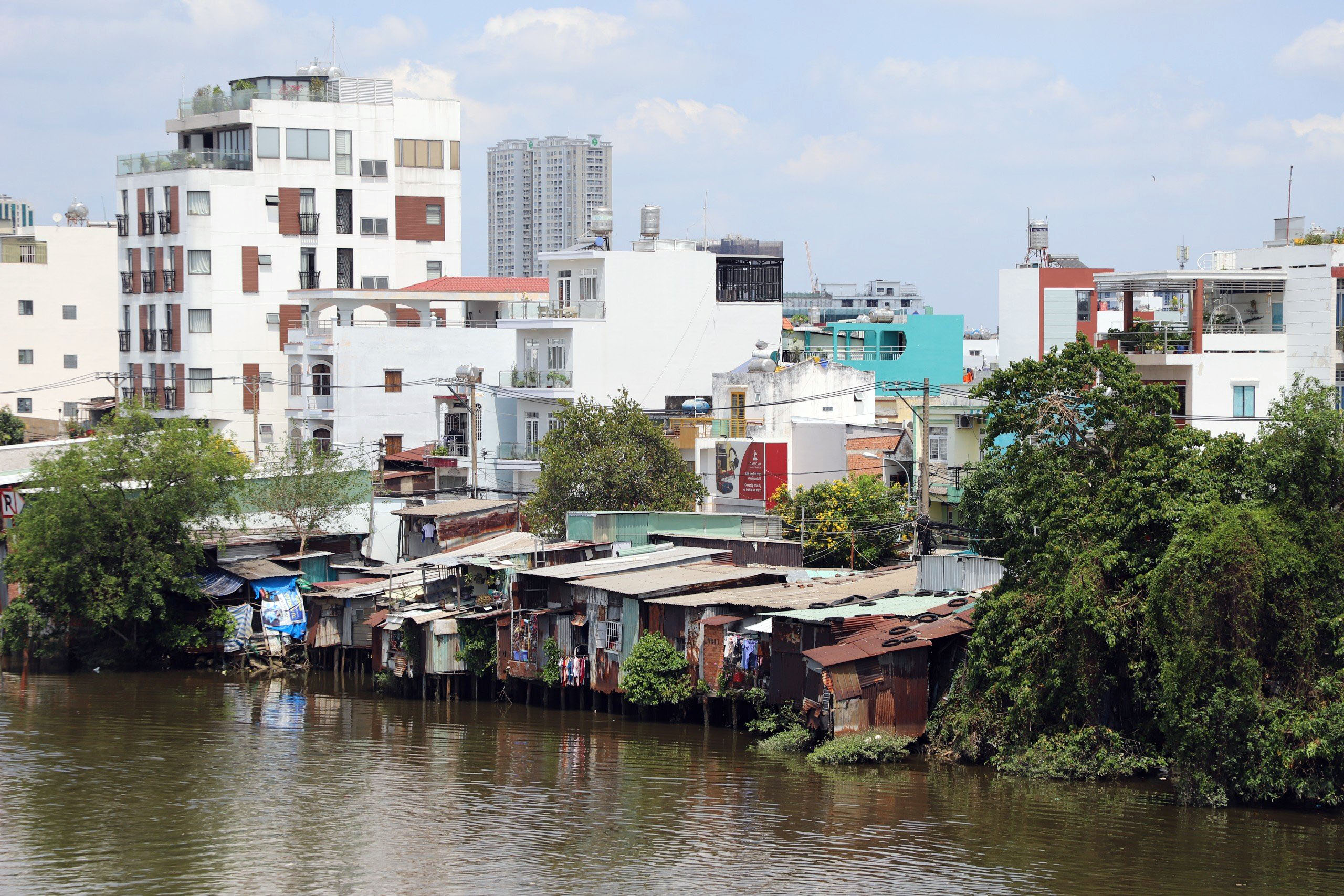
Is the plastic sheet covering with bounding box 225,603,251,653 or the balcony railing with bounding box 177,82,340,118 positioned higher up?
the balcony railing with bounding box 177,82,340,118

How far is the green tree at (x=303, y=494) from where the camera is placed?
51.0 m

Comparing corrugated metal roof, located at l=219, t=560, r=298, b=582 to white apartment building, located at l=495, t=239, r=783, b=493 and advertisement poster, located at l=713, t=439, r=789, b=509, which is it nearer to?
white apartment building, located at l=495, t=239, r=783, b=493

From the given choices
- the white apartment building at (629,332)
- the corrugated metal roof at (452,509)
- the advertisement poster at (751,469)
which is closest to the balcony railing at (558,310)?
the white apartment building at (629,332)

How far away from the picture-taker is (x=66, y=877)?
25.4 metres

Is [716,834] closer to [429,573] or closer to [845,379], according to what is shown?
[429,573]

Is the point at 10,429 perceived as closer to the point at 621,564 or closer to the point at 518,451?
the point at 518,451

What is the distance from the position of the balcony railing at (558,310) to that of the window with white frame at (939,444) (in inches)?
645

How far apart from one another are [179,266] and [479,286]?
51.2 ft

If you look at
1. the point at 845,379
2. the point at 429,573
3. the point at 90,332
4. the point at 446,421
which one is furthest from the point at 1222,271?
the point at 90,332

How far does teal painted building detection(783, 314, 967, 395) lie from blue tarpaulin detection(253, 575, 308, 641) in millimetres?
25913

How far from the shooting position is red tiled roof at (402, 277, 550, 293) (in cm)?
7175

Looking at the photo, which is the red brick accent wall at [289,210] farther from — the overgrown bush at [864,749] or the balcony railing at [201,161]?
the overgrown bush at [864,749]

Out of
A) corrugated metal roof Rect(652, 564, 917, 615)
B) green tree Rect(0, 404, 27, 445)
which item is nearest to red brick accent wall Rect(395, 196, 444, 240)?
green tree Rect(0, 404, 27, 445)

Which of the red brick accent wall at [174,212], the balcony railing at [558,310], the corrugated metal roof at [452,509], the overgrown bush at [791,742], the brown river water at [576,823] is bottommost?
the brown river water at [576,823]
